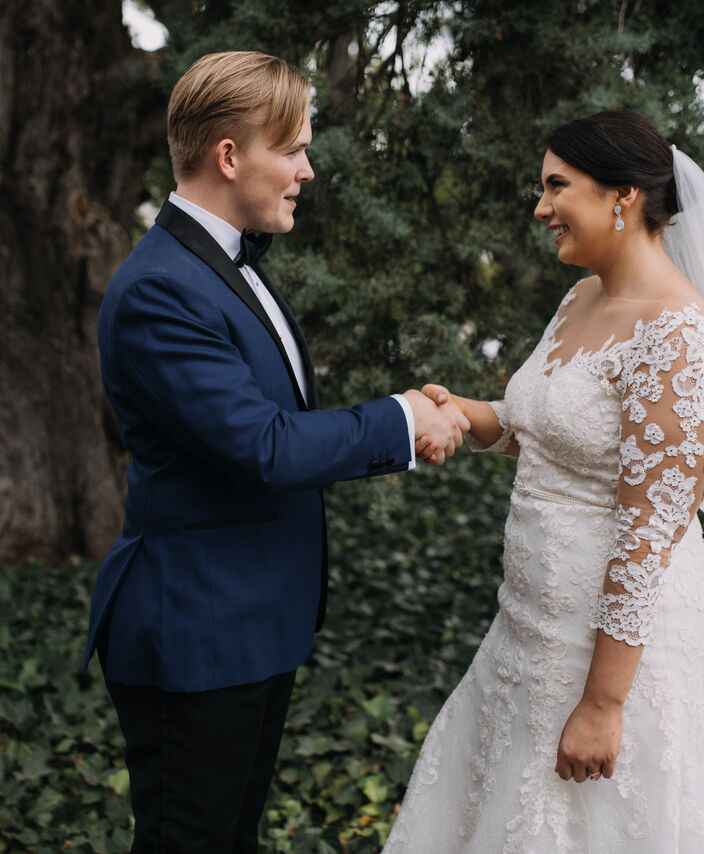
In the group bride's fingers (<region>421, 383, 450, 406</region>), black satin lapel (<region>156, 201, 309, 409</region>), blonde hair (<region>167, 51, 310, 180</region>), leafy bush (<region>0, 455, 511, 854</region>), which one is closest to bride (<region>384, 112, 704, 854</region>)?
bride's fingers (<region>421, 383, 450, 406</region>)

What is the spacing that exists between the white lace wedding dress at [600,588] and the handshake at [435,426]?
0.53 feet

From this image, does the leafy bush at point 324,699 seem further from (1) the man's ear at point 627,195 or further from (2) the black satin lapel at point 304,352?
(1) the man's ear at point 627,195

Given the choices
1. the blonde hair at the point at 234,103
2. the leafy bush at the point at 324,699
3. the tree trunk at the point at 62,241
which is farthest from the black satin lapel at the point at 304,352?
the tree trunk at the point at 62,241

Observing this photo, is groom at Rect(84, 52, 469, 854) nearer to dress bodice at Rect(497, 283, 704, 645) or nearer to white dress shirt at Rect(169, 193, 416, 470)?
white dress shirt at Rect(169, 193, 416, 470)

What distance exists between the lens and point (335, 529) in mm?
7504

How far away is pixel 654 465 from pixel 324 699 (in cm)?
281

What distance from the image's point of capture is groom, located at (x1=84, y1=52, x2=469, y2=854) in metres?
2.27

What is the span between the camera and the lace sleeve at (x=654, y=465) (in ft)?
→ 7.19

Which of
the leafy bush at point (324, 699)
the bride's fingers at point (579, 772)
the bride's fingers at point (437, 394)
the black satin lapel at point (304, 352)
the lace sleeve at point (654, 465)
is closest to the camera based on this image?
the lace sleeve at point (654, 465)

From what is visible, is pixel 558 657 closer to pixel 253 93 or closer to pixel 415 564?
pixel 253 93

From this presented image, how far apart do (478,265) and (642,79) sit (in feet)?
3.22

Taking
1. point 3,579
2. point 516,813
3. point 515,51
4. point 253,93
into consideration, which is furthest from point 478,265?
point 3,579

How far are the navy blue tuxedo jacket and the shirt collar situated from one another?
0.03m

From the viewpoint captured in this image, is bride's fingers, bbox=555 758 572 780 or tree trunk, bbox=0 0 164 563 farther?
tree trunk, bbox=0 0 164 563
